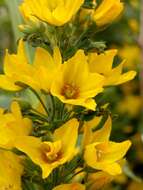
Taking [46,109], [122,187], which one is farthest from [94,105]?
[122,187]

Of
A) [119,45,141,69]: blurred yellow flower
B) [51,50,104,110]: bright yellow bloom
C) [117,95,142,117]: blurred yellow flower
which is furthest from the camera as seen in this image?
[119,45,141,69]: blurred yellow flower

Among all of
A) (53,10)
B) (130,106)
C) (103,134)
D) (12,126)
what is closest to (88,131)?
(103,134)

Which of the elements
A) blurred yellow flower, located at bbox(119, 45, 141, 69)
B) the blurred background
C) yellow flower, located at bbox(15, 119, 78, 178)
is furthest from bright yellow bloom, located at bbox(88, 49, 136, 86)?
blurred yellow flower, located at bbox(119, 45, 141, 69)

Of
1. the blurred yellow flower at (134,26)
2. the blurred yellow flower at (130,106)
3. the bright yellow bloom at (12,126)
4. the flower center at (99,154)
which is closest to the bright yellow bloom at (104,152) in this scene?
the flower center at (99,154)

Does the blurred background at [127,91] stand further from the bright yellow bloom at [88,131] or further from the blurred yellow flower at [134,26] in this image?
the bright yellow bloom at [88,131]

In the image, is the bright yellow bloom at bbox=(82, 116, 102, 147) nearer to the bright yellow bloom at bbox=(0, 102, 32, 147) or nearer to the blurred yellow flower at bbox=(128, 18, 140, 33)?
→ the bright yellow bloom at bbox=(0, 102, 32, 147)
